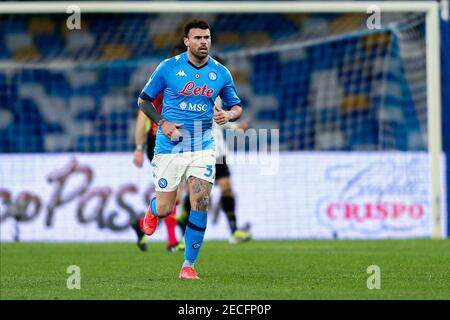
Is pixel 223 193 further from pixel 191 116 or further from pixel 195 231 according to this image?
pixel 195 231

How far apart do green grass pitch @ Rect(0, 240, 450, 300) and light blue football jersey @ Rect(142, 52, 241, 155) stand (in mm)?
1110

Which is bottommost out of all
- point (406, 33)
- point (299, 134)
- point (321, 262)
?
point (321, 262)

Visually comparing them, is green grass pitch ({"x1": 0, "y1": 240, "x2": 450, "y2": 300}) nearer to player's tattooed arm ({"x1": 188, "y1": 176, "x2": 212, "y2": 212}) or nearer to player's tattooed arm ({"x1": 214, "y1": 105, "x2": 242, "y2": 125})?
player's tattooed arm ({"x1": 188, "y1": 176, "x2": 212, "y2": 212})

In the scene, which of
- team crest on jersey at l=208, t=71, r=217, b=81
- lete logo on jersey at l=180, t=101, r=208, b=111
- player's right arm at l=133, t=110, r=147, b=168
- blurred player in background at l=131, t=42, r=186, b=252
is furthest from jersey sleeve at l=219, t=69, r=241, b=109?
player's right arm at l=133, t=110, r=147, b=168

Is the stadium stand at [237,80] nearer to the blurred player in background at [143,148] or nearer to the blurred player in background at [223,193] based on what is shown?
the blurred player in background at [223,193]

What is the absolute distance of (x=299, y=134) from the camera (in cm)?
2058

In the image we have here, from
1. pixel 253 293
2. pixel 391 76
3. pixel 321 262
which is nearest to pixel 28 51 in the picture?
pixel 391 76

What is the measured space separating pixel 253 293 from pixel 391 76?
1299 centimetres

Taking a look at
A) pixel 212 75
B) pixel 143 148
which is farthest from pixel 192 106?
pixel 143 148

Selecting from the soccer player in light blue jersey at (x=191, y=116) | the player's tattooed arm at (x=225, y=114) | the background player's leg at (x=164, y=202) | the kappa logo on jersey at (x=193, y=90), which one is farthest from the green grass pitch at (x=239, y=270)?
the kappa logo on jersey at (x=193, y=90)

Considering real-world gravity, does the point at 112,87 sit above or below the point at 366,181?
above

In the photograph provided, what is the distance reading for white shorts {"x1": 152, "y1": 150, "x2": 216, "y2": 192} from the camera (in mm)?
9156
